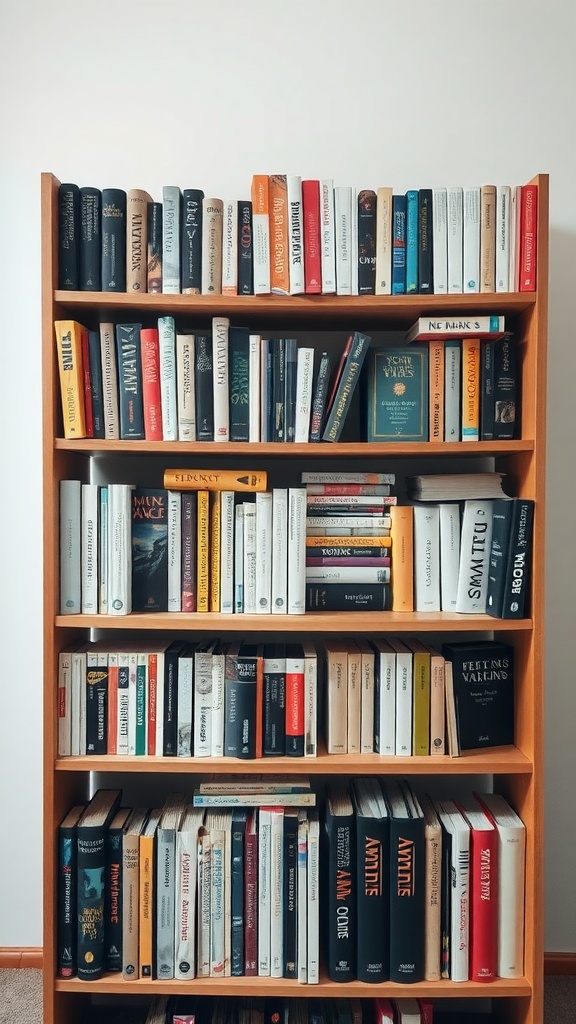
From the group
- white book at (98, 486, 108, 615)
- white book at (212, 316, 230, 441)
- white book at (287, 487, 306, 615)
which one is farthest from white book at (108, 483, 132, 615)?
white book at (287, 487, 306, 615)

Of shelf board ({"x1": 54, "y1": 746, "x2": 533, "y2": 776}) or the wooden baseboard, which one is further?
the wooden baseboard

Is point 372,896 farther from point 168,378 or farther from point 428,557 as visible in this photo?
point 168,378

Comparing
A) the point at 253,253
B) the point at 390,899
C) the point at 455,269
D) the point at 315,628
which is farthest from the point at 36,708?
the point at 455,269

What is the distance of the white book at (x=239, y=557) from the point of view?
1.64 meters

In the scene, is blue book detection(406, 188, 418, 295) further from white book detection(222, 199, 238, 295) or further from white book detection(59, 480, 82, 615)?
white book detection(59, 480, 82, 615)

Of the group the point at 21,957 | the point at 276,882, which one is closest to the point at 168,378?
the point at 276,882

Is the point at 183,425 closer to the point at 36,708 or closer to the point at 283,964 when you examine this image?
the point at 36,708

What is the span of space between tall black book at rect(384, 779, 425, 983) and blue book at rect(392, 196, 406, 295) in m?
1.11

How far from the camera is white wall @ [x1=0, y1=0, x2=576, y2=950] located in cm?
189

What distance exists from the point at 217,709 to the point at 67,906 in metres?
0.52

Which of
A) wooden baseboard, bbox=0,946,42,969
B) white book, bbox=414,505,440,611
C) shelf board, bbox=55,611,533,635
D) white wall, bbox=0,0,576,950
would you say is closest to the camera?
shelf board, bbox=55,611,533,635

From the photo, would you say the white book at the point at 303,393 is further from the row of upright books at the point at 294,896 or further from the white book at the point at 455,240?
the row of upright books at the point at 294,896

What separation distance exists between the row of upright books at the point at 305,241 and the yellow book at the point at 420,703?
30.8 inches

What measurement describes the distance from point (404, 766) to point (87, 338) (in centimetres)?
113
